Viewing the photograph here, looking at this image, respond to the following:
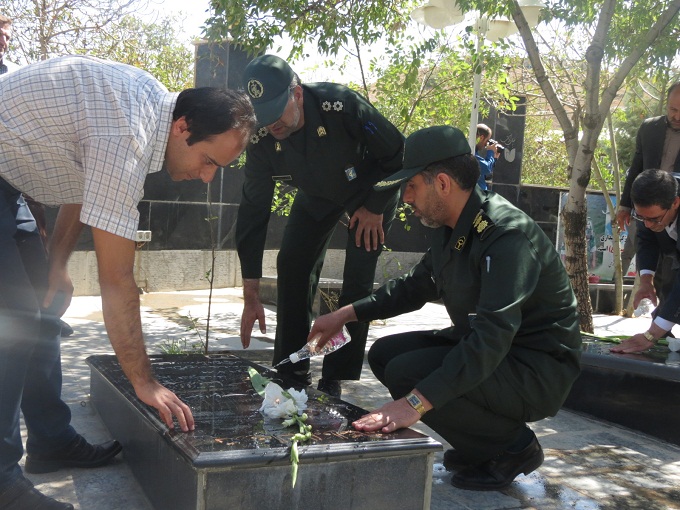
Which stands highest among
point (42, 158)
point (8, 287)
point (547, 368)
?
point (42, 158)

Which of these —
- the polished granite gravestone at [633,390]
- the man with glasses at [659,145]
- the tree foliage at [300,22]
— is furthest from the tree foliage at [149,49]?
the polished granite gravestone at [633,390]

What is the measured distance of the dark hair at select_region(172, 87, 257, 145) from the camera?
248 cm

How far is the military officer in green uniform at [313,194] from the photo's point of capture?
13.4 feet

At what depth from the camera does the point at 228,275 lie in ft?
33.8

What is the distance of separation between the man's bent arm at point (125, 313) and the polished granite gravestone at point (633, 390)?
2.52 m

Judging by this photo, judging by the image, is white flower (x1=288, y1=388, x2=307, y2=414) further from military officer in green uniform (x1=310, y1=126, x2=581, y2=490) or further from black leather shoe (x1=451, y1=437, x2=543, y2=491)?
black leather shoe (x1=451, y1=437, x2=543, y2=491)

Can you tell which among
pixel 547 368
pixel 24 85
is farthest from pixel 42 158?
pixel 547 368

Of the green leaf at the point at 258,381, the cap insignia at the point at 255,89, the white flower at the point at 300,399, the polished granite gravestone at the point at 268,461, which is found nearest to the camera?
the polished granite gravestone at the point at 268,461

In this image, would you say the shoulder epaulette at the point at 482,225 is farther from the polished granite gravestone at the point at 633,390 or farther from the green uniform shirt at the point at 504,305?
the polished granite gravestone at the point at 633,390

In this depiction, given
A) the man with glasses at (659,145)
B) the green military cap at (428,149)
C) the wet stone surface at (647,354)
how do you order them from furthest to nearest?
the man with glasses at (659,145) < the wet stone surface at (647,354) < the green military cap at (428,149)

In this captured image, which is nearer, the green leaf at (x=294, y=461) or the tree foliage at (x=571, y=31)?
the green leaf at (x=294, y=461)

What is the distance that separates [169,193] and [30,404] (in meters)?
6.72

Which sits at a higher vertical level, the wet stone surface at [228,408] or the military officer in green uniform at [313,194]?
the military officer in green uniform at [313,194]

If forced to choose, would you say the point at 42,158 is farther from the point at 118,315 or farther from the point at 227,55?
the point at 227,55
